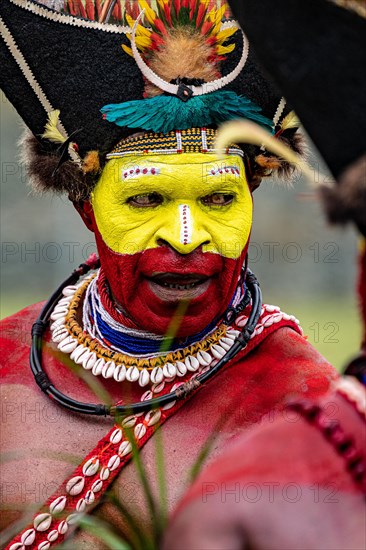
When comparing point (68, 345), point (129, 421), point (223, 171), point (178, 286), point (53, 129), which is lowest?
point (129, 421)

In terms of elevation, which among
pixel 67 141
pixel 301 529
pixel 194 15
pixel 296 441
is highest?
pixel 194 15

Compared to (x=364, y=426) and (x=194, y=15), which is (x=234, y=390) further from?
(x=364, y=426)

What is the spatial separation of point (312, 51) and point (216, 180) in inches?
60.2

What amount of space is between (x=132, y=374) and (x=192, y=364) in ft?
0.65

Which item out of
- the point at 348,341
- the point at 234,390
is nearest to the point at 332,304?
the point at 348,341

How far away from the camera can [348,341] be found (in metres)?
10.7

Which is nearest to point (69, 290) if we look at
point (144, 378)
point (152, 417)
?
point (144, 378)

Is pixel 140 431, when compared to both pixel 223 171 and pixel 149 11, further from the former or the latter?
pixel 149 11

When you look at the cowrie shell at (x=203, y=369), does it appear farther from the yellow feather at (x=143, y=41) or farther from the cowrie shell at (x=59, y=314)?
the yellow feather at (x=143, y=41)

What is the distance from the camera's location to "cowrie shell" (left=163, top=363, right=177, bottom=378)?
→ 305 cm

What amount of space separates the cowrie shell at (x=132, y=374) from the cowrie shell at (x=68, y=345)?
0.24 meters

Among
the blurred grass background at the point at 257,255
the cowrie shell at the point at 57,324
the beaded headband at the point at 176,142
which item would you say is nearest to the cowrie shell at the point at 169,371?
the cowrie shell at the point at 57,324

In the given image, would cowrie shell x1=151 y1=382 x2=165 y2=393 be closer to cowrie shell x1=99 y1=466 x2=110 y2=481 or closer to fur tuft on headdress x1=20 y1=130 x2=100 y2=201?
cowrie shell x1=99 y1=466 x2=110 y2=481

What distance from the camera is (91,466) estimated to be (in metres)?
3.01
